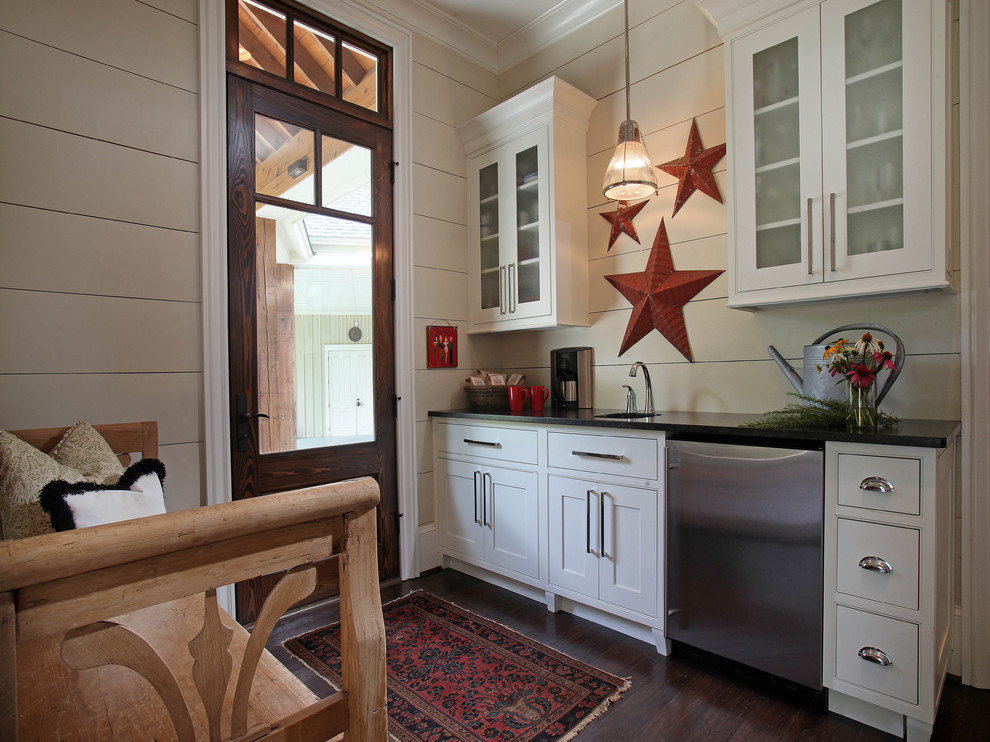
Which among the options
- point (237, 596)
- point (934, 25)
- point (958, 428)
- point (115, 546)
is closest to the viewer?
point (115, 546)

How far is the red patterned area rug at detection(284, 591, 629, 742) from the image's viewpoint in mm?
1695

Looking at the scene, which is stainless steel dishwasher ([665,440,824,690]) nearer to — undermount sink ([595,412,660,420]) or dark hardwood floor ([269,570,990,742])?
dark hardwood floor ([269,570,990,742])

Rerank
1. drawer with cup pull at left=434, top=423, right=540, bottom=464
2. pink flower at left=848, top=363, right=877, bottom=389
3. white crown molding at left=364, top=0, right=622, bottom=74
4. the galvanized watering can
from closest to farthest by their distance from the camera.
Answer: pink flower at left=848, top=363, right=877, bottom=389 < the galvanized watering can < drawer with cup pull at left=434, top=423, right=540, bottom=464 < white crown molding at left=364, top=0, right=622, bottom=74

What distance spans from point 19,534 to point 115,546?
115cm

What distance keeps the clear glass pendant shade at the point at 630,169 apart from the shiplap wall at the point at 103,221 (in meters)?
1.80

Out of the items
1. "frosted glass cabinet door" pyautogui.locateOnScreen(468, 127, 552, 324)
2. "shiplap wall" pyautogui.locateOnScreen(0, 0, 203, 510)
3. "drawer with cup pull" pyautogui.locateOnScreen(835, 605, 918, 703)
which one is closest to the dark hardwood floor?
"drawer with cup pull" pyautogui.locateOnScreen(835, 605, 918, 703)

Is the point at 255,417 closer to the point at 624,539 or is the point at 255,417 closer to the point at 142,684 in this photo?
the point at 142,684

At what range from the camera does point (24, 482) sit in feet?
4.68

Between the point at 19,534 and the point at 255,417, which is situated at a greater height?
the point at 255,417

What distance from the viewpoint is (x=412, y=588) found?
2838 mm

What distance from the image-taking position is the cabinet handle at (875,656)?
61.7 inches

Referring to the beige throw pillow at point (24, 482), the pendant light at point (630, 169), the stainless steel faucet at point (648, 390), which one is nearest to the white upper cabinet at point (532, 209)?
the stainless steel faucet at point (648, 390)

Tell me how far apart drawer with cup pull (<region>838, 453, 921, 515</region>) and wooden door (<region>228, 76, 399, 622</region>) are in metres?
2.17

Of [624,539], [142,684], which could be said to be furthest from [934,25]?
[142,684]
